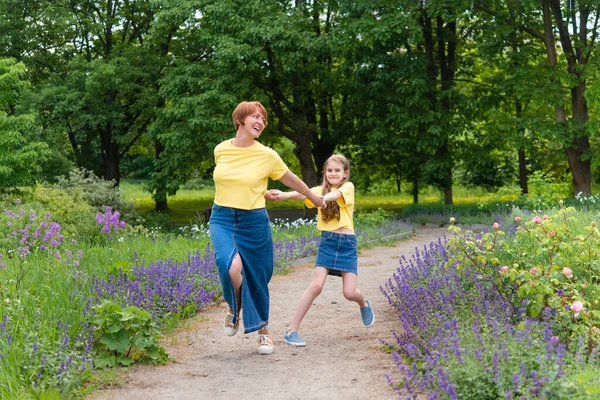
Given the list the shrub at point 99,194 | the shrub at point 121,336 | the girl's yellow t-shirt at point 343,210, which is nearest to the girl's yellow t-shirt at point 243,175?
the girl's yellow t-shirt at point 343,210

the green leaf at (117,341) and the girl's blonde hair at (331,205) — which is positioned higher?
the girl's blonde hair at (331,205)

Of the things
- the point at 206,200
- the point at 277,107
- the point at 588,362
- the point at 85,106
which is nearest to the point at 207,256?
the point at 588,362

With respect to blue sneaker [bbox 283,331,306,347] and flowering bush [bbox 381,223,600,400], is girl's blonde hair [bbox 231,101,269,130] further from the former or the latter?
flowering bush [bbox 381,223,600,400]

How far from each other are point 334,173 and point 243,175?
1005 mm

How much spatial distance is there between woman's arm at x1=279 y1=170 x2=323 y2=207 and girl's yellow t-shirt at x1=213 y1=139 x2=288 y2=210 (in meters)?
0.17

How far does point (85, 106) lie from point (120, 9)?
484 cm

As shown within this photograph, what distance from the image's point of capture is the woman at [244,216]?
5.74 metres

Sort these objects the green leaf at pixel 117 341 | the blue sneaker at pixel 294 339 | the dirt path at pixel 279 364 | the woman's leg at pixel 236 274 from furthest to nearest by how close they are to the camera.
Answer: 1. the blue sneaker at pixel 294 339
2. the woman's leg at pixel 236 274
3. the green leaf at pixel 117 341
4. the dirt path at pixel 279 364

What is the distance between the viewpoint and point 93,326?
541 centimetres

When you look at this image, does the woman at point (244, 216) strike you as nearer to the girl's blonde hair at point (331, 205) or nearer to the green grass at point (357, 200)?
the girl's blonde hair at point (331, 205)

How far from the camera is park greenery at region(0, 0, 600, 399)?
5.05 meters

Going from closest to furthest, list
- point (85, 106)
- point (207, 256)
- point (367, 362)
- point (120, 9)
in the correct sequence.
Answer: point (367, 362)
point (207, 256)
point (85, 106)
point (120, 9)

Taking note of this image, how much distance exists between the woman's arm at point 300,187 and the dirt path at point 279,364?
4.06 feet

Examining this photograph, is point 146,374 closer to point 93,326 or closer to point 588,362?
point 93,326
